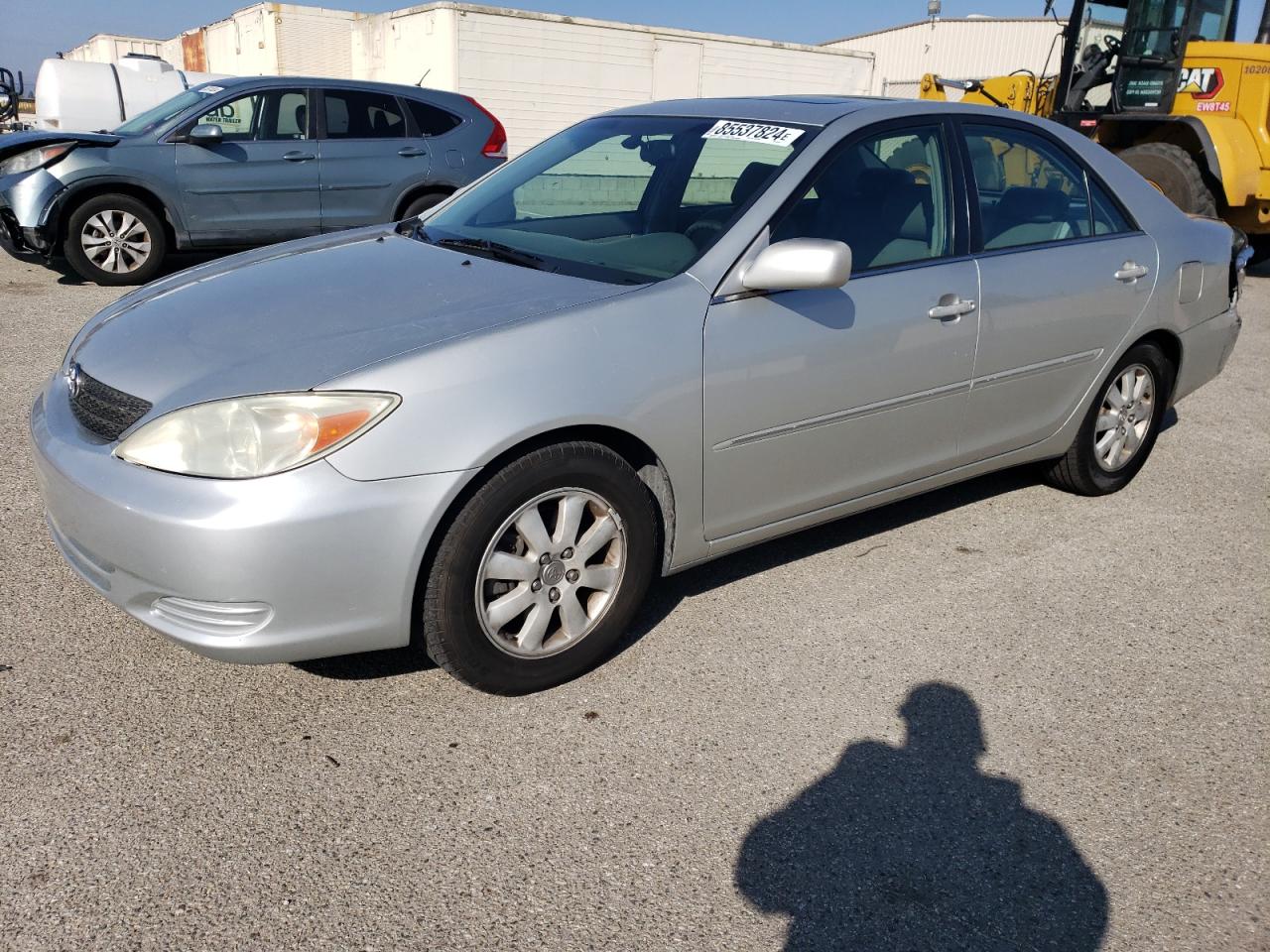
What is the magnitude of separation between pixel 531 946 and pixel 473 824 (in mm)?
410

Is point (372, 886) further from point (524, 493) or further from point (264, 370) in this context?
point (264, 370)

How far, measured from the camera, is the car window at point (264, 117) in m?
9.01

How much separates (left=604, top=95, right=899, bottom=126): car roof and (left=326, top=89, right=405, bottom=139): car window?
5.88 m

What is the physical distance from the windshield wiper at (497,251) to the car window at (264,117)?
6.10m

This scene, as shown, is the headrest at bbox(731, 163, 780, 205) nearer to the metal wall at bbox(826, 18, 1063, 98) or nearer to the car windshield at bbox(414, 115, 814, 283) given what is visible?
the car windshield at bbox(414, 115, 814, 283)

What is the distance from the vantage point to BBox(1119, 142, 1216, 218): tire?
1023 cm

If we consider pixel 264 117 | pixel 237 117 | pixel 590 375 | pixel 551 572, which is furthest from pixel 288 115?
pixel 551 572

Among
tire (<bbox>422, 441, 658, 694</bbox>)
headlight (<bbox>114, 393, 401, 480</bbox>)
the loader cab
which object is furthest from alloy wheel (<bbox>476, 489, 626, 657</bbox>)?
the loader cab

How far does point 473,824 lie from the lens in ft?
8.24

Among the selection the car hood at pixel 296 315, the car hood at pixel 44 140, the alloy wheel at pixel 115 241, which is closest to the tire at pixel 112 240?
the alloy wheel at pixel 115 241

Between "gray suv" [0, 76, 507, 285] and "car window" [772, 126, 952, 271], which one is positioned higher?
"car window" [772, 126, 952, 271]

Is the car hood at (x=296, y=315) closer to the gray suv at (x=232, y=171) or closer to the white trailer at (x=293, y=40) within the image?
the gray suv at (x=232, y=171)

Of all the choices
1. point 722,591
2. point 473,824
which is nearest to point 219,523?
point 473,824

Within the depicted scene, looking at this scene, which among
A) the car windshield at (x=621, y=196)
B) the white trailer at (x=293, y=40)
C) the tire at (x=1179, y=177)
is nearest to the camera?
the car windshield at (x=621, y=196)
